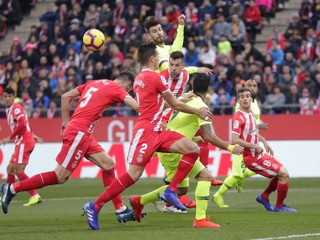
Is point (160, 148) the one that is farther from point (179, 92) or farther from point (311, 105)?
point (311, 105)

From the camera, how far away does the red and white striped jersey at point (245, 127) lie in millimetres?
16422

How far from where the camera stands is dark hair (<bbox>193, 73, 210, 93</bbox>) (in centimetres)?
1388

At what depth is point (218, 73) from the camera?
28.8 metres

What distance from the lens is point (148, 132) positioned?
1321cm

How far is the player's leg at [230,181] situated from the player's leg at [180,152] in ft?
9.53

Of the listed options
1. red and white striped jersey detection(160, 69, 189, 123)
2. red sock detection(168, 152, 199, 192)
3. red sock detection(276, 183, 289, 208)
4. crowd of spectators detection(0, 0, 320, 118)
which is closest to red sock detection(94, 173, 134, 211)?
red sock detection(168, 152, 199, 192)

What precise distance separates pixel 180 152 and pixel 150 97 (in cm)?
86

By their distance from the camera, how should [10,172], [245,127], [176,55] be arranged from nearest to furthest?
[176,55] < [245,127] < [10,172]

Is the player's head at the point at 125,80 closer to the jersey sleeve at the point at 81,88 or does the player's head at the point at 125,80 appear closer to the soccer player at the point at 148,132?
the soccer player at the point at 148,132

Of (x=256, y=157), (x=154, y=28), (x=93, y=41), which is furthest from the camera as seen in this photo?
(x=93, y=41)

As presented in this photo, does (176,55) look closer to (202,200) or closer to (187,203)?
(187,203)

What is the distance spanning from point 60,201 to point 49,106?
10.9m

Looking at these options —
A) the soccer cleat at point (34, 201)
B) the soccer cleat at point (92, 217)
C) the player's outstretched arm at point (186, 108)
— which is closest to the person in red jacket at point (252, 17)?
the soccer cleat at point (34, 201)

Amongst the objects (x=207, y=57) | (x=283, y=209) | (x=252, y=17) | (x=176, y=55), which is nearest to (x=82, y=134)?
(x=176, y=55)
